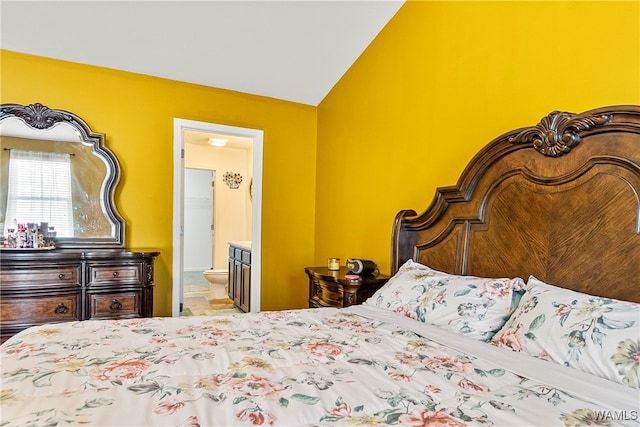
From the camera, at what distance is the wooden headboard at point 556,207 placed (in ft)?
4.69

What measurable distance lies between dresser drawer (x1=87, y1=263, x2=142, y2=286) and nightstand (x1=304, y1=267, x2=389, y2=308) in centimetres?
132

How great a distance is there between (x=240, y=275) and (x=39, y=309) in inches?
77.4

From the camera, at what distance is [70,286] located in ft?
8.79

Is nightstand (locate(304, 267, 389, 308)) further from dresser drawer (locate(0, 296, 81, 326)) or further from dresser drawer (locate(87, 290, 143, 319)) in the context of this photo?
dresser drawer (locate(0, 296, 81, 326))

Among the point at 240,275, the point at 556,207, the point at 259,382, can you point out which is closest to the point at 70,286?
the point at 240,275

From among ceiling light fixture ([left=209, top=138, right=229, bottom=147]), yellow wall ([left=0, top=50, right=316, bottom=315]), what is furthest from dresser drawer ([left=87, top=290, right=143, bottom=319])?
ceiling light fixture ([left=209, top=138, right=229, bottom=147])

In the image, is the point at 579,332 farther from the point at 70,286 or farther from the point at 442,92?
the point at 70,286

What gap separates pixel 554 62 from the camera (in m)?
1.83

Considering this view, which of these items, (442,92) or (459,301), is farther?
(442,92)

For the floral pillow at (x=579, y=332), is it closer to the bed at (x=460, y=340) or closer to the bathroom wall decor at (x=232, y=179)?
the bed at (x=460, y=340)

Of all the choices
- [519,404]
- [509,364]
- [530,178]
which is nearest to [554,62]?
[530,178]

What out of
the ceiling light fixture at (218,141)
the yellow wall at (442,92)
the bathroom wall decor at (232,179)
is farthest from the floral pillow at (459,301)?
the bathroom wall decor at (232,179)

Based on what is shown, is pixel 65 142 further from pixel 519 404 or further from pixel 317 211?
Answer: pixel 519 404

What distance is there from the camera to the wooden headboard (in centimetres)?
143
